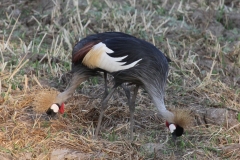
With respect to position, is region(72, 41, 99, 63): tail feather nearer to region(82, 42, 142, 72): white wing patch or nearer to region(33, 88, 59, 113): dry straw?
region(82, 42, 142, 72): white wing patch

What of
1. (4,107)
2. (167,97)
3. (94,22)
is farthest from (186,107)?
(94,22)

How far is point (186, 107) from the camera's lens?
6.31m

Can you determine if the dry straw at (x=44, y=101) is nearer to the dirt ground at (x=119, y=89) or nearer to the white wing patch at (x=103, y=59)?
the dirt ground at (x=119, y=89)

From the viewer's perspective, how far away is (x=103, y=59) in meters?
5.53

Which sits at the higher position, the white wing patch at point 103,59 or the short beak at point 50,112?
the white wing patch at point 103,59

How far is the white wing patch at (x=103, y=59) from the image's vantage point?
548 centimetres

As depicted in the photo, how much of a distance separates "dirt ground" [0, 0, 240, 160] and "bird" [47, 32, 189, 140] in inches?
9.1

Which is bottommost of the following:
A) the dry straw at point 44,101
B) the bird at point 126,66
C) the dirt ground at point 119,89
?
the dirt ground at point 119,89

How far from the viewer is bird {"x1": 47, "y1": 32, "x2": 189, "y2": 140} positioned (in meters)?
5.42

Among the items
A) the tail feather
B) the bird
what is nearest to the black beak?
the bird

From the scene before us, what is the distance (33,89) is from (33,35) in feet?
5.97

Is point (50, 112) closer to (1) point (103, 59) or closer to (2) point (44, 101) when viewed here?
(2) point (44, 101)

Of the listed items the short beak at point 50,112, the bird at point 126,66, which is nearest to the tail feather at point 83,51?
the bird at point 126,66

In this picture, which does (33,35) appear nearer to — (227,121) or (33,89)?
(33,89)
